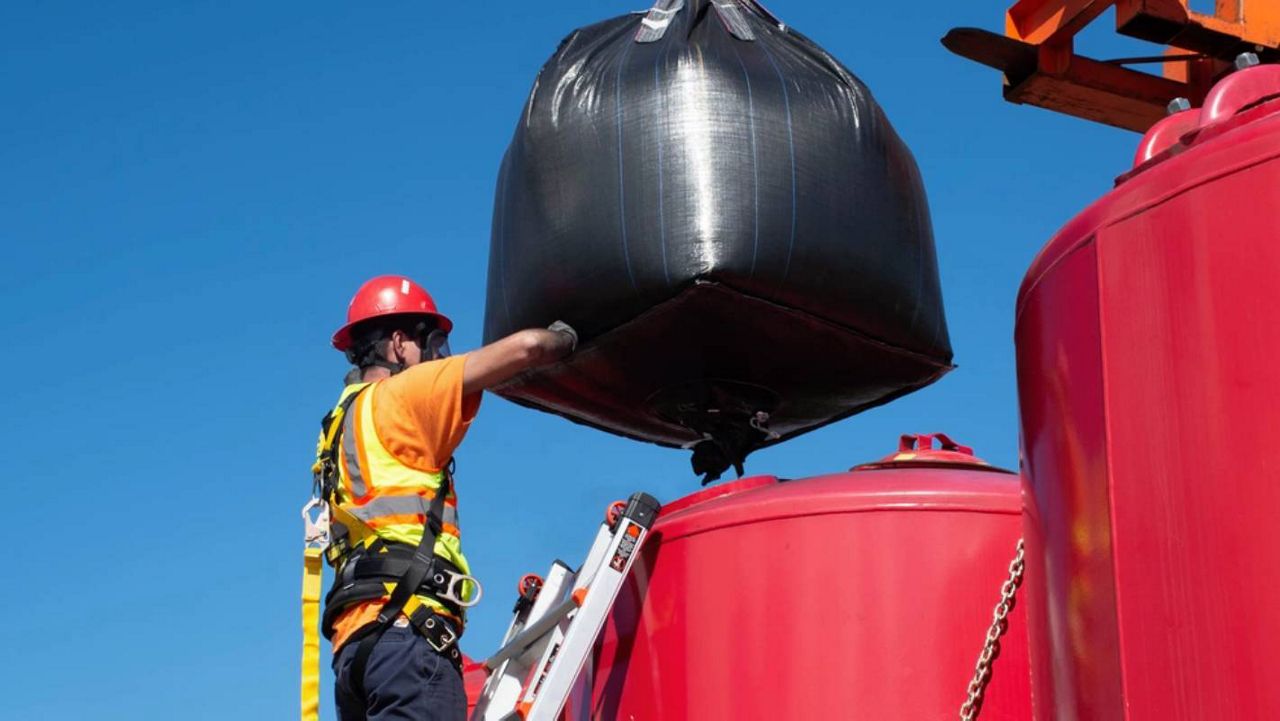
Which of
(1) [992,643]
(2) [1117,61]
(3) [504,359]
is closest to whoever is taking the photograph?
(1) [992,643]

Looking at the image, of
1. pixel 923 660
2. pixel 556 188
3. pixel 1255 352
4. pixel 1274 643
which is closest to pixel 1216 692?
pixel 1274 643

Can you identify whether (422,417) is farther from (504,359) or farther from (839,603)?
(839,603)

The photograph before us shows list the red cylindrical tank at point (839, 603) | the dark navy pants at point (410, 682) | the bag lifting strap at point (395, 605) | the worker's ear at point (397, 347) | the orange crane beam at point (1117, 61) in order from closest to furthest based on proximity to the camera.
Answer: the red cylindrical tank at point (839, 603)
the dark navy pants at point (410, 682)
the bag lifting strap at point (395, 605)
the worker's ear at point (397, 347)
the orange crane beam at point (1117, 61)

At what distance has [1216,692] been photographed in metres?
2.56

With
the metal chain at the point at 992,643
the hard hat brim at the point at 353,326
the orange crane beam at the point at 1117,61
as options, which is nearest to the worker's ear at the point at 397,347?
the hard hat brim at the point at 353,326

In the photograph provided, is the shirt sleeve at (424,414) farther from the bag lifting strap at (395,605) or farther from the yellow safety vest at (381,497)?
the bag lifting strap at (395,605)

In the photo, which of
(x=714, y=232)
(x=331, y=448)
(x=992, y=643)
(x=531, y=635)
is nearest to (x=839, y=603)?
(x=992, y=643)

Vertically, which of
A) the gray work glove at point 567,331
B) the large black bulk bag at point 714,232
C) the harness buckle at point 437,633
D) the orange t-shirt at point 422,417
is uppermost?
Answer: the large black bulk bag at point 714,232

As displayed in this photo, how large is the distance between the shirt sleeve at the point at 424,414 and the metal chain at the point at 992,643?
1.55 meters

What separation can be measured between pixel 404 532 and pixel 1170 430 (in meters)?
2.44

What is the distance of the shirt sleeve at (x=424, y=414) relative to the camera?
4680 millimetres

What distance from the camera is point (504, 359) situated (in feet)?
15.2

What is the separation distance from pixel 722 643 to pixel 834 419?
65.2 inches

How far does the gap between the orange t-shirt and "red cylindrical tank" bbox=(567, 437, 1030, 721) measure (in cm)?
70
